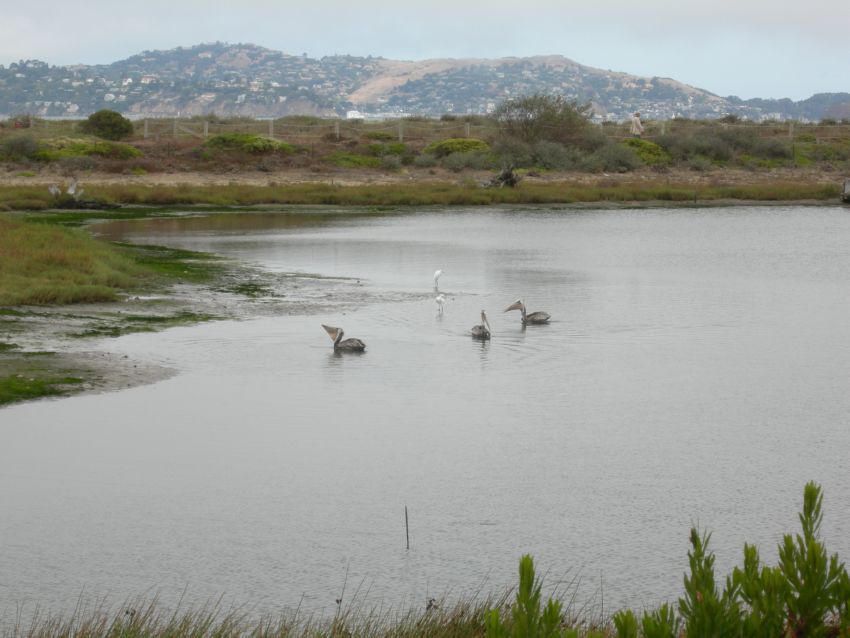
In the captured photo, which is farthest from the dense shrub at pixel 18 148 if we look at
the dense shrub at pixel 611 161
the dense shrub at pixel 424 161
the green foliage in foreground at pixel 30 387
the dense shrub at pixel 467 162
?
the green foliage in foreground at pixel 30 387

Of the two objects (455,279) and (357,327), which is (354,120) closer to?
(455,279)

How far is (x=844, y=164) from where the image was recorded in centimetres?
5753

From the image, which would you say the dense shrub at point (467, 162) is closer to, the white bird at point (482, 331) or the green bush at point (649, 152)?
the green bush at point (649, 152)

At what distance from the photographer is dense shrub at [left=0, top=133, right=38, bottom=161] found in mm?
49562

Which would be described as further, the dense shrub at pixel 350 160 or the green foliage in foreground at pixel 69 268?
the dense shrub at pixel 350 160

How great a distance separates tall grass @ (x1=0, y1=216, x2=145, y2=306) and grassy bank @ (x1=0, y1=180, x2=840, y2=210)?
16339mm

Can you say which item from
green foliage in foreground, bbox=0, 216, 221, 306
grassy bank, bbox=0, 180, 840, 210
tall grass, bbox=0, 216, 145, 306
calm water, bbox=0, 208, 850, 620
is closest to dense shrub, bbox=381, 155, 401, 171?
grassy bank, bbox=0, 180, 840, 210

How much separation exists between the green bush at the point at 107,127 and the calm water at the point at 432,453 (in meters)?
40.6

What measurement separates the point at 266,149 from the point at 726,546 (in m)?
46.6

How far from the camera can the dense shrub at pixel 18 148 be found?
49.6 m

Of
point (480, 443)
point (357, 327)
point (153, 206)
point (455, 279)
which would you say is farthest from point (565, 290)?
point (153, 206)

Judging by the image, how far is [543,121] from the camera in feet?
193

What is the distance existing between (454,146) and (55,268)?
37.5m

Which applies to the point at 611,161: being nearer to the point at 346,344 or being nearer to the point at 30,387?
the point at 346,344
